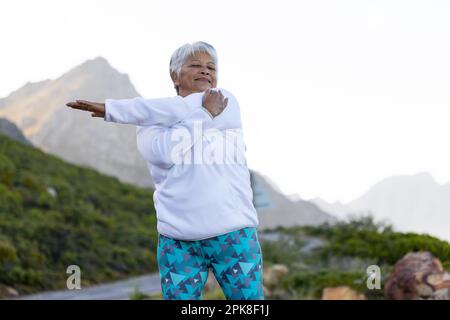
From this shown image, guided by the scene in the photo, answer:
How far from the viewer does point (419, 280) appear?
26.0ft

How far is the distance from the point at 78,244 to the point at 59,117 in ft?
123

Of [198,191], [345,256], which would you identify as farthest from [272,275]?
[198,191]

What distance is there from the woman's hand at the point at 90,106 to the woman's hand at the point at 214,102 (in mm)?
420

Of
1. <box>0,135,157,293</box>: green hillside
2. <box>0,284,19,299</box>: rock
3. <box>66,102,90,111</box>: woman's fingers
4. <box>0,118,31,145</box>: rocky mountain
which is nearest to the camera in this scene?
<box>66,102,90,111</box>: woman's fingers

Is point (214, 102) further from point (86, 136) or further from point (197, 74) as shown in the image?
point (86, 136)

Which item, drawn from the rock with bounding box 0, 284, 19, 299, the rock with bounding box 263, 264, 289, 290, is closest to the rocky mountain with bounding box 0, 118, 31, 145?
the rock with bounding box 0, 284, 19, 299

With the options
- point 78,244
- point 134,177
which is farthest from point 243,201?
point 134,177

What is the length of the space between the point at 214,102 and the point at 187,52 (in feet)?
0.88

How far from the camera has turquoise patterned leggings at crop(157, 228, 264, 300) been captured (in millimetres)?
2631

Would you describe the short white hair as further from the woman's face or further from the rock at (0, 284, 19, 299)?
the rock at (0, 284, 19, 299)

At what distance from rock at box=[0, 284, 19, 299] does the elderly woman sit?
9.21 metres

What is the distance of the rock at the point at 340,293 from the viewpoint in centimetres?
895
